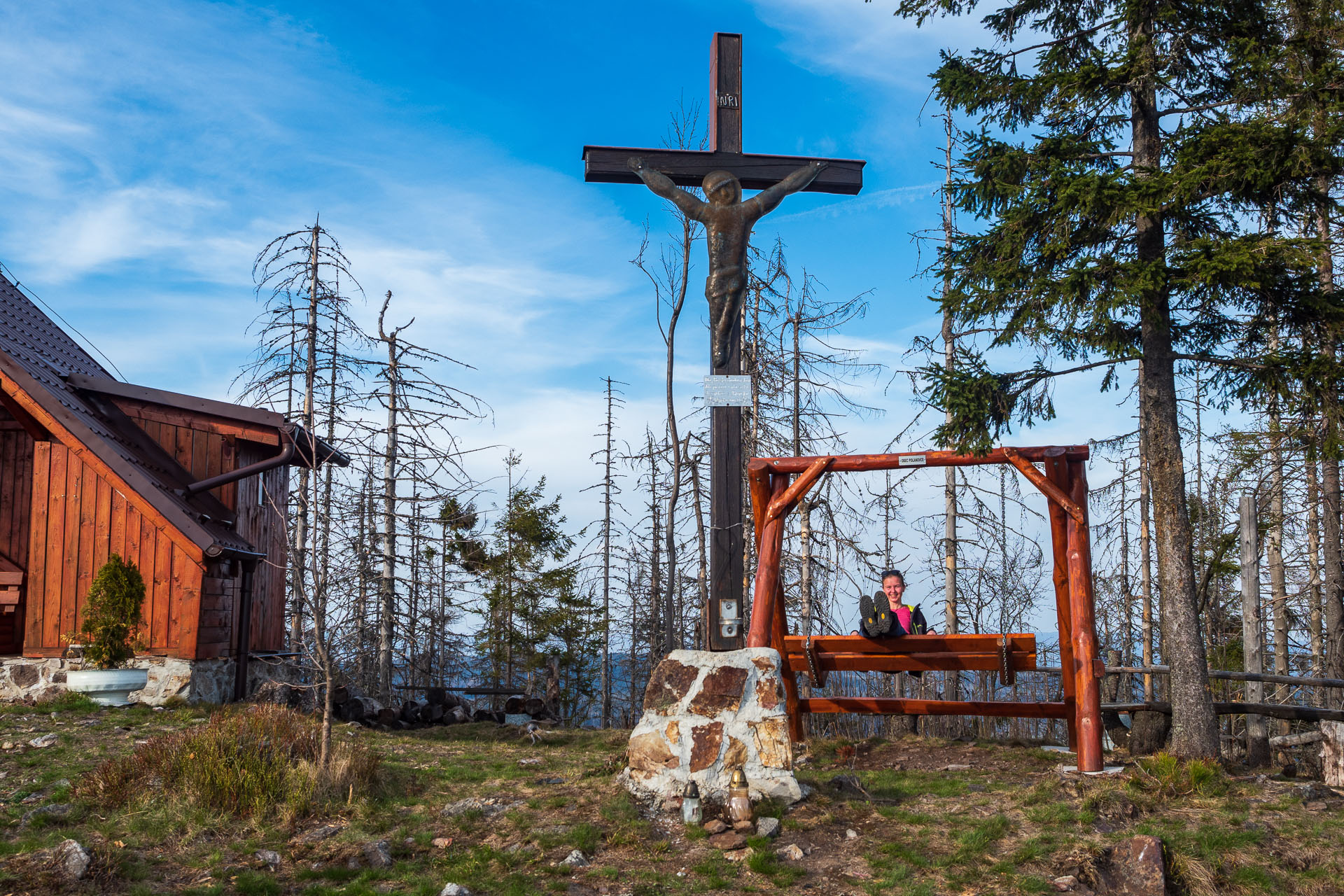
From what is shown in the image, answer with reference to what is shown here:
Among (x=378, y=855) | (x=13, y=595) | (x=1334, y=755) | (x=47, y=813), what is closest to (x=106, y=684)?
(x=13, y=595)

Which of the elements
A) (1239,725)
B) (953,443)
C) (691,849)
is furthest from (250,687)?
(1239,725)

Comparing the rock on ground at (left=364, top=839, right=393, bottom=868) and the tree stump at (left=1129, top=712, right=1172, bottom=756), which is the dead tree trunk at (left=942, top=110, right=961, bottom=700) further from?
the rock on ground at (left=364, top=839, right=393, bottom=868)

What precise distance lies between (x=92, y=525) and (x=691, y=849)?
27.0ft

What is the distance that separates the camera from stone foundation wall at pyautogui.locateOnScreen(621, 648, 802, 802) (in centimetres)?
641

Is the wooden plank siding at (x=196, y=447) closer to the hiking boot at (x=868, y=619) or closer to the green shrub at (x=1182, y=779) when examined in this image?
the hiking boot at (x=868, y=619)

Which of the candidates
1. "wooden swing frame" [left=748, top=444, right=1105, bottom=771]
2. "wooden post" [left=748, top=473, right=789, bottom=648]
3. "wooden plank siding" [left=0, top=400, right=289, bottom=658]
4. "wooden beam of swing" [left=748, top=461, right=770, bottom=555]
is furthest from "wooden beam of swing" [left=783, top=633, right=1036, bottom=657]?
"wooden plank siding" [left=0, top=400, right=289, bottom=658]

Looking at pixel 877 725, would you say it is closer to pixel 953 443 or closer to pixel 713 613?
pixel 953 443

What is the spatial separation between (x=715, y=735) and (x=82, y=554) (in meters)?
7.99

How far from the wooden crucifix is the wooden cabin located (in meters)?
4.22

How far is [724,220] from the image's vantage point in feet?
25.7

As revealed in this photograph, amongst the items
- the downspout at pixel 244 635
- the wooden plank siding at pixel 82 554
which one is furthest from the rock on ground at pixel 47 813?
the downspout at pixel 244 635

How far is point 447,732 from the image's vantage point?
11617 millimetres

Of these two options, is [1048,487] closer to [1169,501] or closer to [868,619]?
[1169,501]

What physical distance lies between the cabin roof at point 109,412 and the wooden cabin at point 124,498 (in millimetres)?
18
